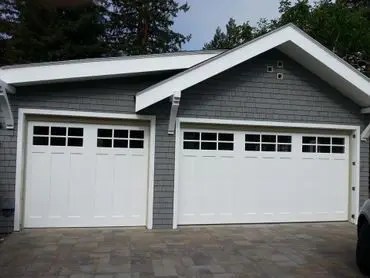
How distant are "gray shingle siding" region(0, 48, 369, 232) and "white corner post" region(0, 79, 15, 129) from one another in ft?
0.49

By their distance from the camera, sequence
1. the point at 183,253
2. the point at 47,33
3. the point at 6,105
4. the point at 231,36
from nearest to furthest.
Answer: the point at 183,253, the point at 6,105, the point at 47,33, the point at 231,36

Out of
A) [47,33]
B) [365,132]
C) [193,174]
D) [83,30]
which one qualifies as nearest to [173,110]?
[193,174]

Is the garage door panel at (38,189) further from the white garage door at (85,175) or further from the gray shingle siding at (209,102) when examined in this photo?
the gray shingle siding at (209,102)

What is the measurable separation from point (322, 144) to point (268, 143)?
3.99ft

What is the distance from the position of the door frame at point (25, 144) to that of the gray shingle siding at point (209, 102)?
76 mm

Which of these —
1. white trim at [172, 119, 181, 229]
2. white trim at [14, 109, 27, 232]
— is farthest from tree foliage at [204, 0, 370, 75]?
white trim at [14, 109, 27, 232]

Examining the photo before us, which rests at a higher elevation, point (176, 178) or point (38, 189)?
point (176, 178)

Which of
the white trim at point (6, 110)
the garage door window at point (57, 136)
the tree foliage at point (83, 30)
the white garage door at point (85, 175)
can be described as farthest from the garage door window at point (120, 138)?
the tree foliage at point (83, 30)

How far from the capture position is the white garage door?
7.47 metres

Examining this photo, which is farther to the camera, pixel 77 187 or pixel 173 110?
pixel 77 187

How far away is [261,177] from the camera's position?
8328 mm

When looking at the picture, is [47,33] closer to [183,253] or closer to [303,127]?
[303,127]

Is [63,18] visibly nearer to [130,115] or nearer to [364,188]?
[130,115]

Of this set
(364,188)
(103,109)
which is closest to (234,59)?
(103,109)
